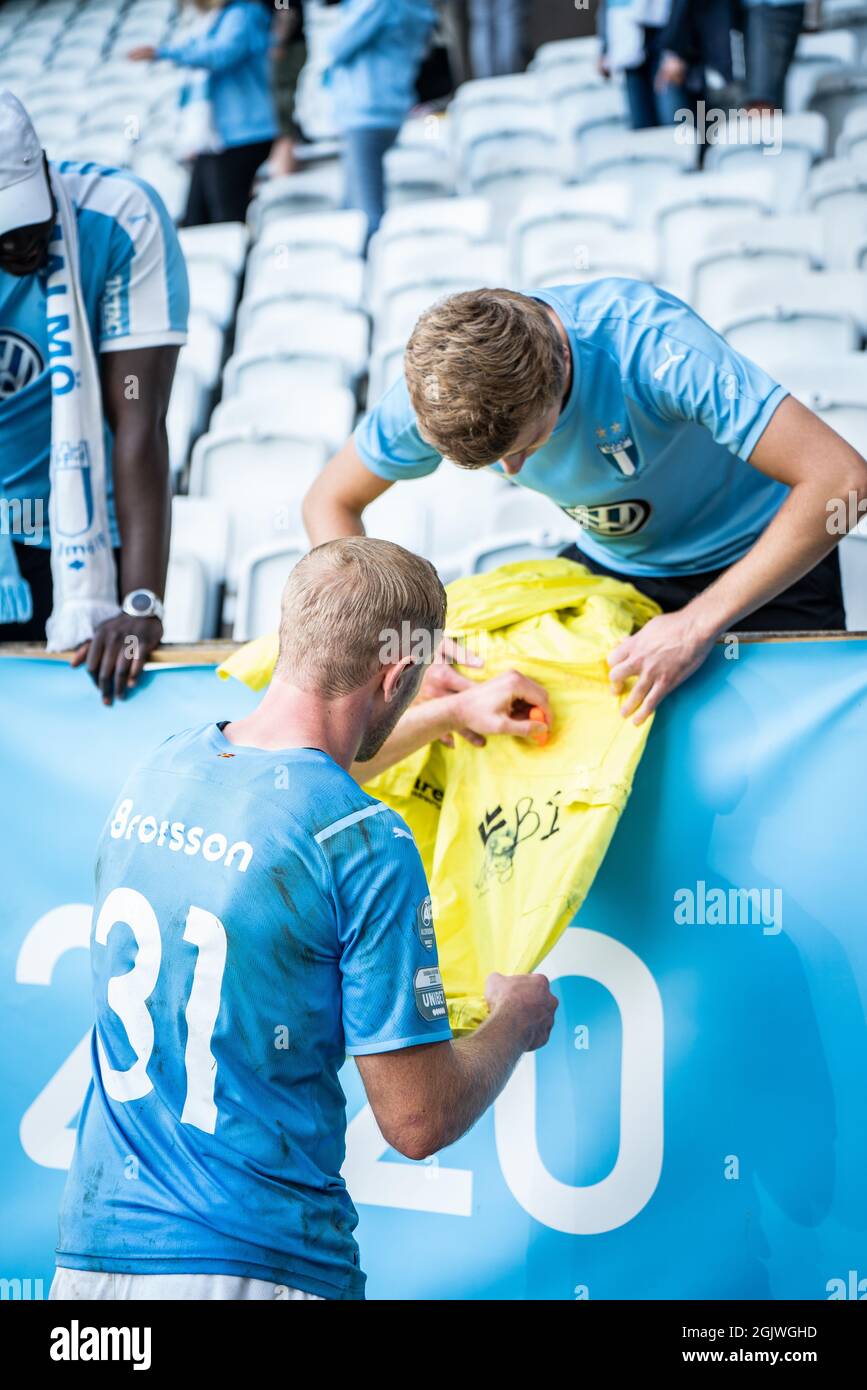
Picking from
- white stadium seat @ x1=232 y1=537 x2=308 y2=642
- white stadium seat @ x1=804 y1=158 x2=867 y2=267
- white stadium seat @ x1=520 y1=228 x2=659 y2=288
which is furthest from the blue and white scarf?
white stadium seat @ x1=804 y1=158 x2=867 y2=267

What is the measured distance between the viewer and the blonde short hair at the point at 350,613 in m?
1.63

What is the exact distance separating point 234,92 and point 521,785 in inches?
255

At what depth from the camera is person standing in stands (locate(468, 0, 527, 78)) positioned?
9.09m

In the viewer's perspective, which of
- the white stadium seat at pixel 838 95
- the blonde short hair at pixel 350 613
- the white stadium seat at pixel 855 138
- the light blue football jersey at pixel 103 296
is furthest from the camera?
the white stadium seat at pixel 838 95

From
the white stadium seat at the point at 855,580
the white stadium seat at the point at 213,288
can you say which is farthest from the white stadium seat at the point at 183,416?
the white stadium seat at the point at 855,580

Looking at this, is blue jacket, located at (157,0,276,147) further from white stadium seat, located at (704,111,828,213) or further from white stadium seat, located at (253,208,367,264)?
white stadium seat, located at (704,111,828,213)

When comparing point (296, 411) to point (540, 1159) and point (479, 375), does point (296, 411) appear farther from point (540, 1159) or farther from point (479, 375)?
point (540, 1159)

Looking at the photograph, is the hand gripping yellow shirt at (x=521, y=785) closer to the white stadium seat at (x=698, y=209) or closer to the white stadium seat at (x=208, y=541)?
the white stadium seat at (x=208, y=541)

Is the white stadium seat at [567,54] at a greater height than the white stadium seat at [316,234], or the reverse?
the white stadium seat at [567,54]

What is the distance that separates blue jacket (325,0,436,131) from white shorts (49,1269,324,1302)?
21.9 feet

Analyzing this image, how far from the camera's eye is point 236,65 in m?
7.41

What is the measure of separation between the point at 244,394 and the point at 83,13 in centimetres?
883

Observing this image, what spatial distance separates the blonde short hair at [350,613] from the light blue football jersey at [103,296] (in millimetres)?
1264

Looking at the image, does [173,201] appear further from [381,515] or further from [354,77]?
[381,515]
